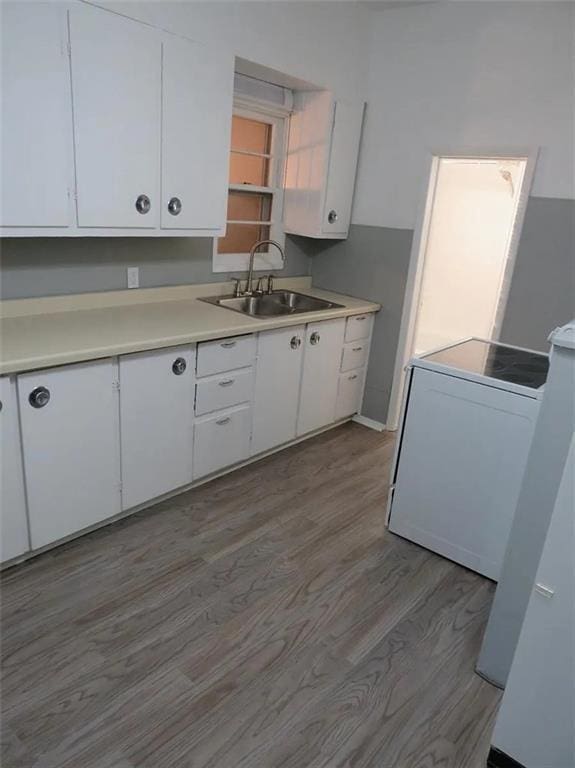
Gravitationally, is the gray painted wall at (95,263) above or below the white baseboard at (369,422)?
above

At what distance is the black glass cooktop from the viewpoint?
2226 millimetres

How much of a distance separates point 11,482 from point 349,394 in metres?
2.34

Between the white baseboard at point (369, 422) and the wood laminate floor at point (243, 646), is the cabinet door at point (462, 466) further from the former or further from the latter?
the white baseboard at point (369, 422)

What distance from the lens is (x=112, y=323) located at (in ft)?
8.01

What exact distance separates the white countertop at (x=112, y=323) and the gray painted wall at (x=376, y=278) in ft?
1.72

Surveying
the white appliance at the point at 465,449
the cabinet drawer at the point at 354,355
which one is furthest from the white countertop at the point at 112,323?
the white appliance at the point at 465,449

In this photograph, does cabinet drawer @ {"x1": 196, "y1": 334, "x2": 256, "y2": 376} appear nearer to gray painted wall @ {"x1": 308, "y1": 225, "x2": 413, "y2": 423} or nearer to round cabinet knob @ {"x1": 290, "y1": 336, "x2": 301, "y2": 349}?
round cabinet knob @ {"x1": 290, "y1": 336, "x2": 301, "y2": 349}

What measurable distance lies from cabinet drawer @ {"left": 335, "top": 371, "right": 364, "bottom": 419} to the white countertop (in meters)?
0.56

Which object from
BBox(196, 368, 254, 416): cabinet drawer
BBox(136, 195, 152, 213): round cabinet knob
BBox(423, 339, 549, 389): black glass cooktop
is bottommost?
BBox(196, 368, 254, 416): cabinet drawer

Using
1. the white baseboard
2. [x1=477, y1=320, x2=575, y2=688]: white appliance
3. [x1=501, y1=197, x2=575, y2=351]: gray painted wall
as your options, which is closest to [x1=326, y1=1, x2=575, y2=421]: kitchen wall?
[x1=501, y1=197, x2=575, y2=351]: gray painted wall

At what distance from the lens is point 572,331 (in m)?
1.46

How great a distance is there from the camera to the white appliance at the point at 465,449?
7.11 ft

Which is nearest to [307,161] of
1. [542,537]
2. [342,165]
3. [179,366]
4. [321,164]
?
[321,164]

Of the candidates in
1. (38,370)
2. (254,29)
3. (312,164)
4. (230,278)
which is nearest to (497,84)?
(312,164)
